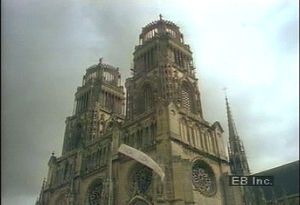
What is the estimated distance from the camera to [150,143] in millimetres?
35969

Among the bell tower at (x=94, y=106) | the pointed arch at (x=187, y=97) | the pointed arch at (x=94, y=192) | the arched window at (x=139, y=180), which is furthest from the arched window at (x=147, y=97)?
the pointed arch at (x=94, y=192)

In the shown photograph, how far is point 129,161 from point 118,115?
51.6 ft

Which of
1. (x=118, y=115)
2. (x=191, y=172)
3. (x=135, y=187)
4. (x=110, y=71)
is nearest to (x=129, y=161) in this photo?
(x=135, y=187)

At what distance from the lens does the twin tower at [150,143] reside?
111 feet

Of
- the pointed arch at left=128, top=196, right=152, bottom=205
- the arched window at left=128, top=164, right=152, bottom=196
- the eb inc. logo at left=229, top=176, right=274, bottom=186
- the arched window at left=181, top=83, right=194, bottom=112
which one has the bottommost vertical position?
the eb inc. logo at left=229, top=176, right=274, bottom=186

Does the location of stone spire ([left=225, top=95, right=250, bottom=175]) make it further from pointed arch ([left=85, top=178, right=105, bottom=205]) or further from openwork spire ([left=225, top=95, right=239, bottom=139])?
pointed arch ([left=85, top=178, right=105, bottom=205])

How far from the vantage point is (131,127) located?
130 ft

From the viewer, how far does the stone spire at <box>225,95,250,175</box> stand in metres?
44.8

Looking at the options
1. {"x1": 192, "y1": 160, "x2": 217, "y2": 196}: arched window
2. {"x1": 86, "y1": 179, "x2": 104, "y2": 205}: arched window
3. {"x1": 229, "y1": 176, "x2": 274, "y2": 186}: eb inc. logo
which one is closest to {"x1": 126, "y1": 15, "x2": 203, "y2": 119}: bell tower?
{"x1": 192, "y1": 160, "x2": 217, "y2": 196}: arched window

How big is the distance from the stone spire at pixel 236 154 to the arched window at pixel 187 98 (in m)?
9.31

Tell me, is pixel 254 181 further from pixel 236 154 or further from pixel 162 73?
pixel 236 154

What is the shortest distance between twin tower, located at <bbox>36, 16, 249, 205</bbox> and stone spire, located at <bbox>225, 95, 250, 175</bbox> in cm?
14

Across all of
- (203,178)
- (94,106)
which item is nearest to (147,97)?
(94,106)

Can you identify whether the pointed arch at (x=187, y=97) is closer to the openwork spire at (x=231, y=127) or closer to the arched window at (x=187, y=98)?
the arched window at (x=187, y=98)
